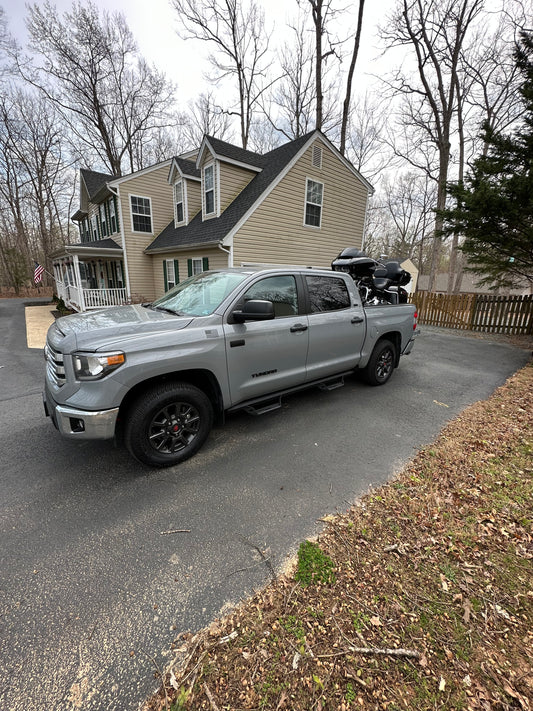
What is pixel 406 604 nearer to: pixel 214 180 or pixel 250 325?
pixel 250 325

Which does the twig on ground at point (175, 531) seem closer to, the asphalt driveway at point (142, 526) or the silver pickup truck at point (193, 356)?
the asphalt driveway at point (142, 526)

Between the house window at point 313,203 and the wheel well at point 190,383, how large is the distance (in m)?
11.6

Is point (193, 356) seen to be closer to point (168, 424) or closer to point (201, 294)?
point (168, 424)

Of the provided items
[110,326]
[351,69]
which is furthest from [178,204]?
[110,326]

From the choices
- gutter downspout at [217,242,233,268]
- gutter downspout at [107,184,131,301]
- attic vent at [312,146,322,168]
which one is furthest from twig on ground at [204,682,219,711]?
gutter downspout at [107,184,131,301]

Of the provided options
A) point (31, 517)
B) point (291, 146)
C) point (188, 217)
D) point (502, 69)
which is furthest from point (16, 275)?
point (502, 69)

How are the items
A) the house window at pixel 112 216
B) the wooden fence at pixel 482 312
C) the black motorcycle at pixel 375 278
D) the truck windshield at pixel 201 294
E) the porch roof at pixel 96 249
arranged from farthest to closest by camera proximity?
the house window at pixel 112 216 → the porch roof at pixel 96 249 → the wooden fence at pixel 482 312 → the black motorcycle at pixel 375 278 → the truck windshield at pixel 201 294

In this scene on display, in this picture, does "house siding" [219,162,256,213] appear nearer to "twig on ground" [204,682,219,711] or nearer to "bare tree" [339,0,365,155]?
"bare tree" [339,0,365,155]

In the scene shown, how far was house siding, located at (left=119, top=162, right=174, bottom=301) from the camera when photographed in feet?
47.4

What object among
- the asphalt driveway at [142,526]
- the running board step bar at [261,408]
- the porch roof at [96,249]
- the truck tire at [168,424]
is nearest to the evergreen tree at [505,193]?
→ the asphalt driveway at [142,526]

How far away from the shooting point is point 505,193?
689 cm

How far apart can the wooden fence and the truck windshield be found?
36.4 feet

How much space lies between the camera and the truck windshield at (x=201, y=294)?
3.35 metres

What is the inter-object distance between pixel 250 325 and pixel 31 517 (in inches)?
98.0
